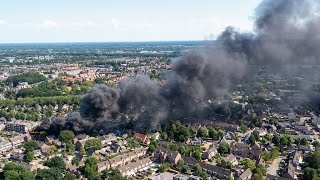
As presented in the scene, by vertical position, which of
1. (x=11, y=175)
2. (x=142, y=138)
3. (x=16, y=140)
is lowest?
→ (x=16, y=140)

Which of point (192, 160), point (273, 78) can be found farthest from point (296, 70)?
point (192, 160)

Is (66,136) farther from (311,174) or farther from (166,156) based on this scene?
(311,174)

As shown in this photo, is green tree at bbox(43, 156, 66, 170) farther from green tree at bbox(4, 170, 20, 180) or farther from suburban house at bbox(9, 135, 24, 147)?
suburban house at bbox(9, 135, 24, 147)

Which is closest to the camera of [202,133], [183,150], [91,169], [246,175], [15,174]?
[15,174]

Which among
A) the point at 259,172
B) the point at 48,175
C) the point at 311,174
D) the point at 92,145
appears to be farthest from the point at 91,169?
the point at 311,174

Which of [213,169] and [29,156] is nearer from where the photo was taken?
[213,169]

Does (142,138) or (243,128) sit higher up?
(243,128)

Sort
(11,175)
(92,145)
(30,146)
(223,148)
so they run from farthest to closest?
(92,145), (223,148), (30,146), (11,175)

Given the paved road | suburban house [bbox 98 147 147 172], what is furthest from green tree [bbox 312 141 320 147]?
suburban house [bbox 98 147 147 172]

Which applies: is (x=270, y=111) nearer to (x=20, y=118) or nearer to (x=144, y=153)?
(x=144, y=153)

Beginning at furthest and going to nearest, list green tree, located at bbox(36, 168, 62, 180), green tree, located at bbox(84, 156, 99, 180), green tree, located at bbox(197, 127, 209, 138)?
green tree, located at bbox(197, 127, 209, 138) → green tree, located at bbox(84, 156, 99, 180) → green tree, located at bbox(36, 168, 62, 180)

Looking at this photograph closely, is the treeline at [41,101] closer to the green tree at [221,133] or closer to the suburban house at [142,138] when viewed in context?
the suburban house at [142,138]
